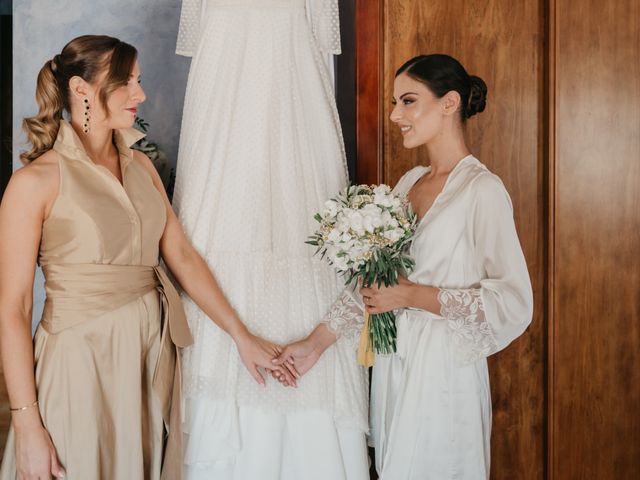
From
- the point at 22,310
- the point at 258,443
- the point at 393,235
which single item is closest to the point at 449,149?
the point at 393,235

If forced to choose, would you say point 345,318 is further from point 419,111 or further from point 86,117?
point 86,117

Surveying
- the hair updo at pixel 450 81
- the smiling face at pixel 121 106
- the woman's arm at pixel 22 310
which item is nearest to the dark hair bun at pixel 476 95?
the hair updo at pixel 450 81

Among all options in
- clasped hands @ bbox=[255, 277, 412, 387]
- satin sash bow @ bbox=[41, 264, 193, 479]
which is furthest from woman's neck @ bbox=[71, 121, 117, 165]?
clasped hands @ bbox=[255, 277, 412, 387]

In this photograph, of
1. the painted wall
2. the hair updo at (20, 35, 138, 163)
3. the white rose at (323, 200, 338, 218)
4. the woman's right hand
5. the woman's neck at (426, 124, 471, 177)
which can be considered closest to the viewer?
the woman's right hand

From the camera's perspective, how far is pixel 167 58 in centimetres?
294

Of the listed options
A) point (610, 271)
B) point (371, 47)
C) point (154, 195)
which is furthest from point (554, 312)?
point (154, 195)

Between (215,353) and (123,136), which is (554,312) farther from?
(123,136)

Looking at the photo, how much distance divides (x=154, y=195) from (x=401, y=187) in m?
0.79

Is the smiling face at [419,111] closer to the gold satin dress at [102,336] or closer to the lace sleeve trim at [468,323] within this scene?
the lace sleeve trim at [468,323]

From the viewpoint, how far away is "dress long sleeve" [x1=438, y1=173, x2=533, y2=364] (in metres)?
1.75

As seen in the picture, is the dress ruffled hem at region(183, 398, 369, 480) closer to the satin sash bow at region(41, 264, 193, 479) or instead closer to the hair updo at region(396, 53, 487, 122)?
the satin sash bow at region(41, 264, 193, 479)

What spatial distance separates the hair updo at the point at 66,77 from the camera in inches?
67.4

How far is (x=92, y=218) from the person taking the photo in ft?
5.51

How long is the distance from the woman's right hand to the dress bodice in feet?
1.42
